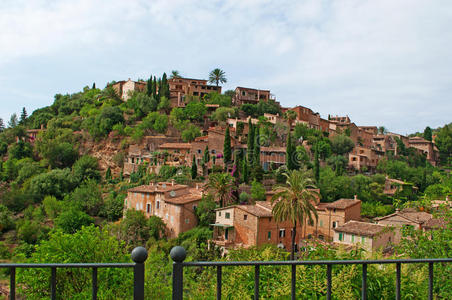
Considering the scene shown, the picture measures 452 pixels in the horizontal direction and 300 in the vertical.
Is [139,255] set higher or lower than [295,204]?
higher

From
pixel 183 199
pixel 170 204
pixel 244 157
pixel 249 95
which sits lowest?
pixel 170 204

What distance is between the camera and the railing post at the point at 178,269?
2.53m

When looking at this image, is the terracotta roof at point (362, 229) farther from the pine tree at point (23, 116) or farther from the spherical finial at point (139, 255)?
the pine tree at point (23, 116)

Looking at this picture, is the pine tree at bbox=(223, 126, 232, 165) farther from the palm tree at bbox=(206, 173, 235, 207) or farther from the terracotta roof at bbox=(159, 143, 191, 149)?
the palm tree at bbox=(206, 173, 235, 207)

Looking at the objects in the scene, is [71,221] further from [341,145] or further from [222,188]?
[341,145]

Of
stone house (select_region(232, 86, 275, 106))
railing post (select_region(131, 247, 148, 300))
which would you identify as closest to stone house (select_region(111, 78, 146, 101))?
stone house (select_region(232, 86, 275, 106))

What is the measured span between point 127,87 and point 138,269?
71.5 meters

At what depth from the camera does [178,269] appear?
2607mm

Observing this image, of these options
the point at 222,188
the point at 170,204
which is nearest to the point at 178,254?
the point at 222,188

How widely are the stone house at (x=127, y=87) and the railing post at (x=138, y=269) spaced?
6692 cm

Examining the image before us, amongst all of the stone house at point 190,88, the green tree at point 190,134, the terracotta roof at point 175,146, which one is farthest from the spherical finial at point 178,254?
the stone house at point 190,88

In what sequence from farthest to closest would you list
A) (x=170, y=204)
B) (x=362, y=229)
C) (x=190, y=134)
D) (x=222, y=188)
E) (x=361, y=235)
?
Answer: (x=190, y=134)
(x=222, y=188)
(x=170, y=204)
(x=362, y=229)
(x=361, y=235)

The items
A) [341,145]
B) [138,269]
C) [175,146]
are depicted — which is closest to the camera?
[138,269]

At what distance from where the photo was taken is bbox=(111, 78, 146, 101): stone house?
67.7 meters
